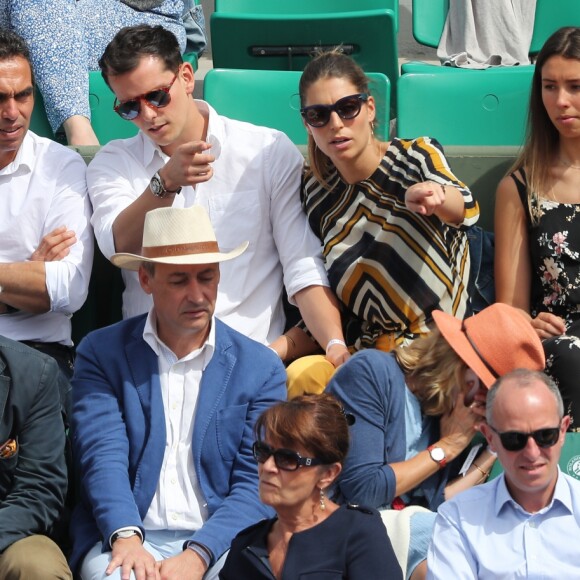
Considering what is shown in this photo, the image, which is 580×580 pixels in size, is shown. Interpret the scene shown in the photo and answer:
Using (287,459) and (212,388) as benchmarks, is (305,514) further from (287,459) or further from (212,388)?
(212,388)

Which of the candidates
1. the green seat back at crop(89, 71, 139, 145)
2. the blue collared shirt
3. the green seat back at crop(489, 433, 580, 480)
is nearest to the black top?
the blue collared shirt

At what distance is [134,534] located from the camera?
2939mm

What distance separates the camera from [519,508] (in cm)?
258

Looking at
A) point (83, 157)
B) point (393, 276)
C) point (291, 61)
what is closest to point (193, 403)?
point (393, 276)

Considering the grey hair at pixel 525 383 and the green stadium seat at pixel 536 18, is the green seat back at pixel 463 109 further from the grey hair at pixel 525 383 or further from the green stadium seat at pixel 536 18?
the grey hair at pixel 525 383

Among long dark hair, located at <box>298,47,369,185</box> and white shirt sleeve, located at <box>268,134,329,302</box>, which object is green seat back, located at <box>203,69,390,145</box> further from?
long dark hair, located at <box>298,47,369,185</box>

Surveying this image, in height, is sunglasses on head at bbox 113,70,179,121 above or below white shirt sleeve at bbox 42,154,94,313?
above

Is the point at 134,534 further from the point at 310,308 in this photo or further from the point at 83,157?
the point at 83,157

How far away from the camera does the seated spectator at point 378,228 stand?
11.4 feet

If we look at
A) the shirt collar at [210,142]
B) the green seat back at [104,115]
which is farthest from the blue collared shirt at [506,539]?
the green seat back at [104,115]

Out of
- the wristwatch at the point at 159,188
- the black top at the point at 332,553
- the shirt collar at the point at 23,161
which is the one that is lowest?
the black top at the point at 332,553

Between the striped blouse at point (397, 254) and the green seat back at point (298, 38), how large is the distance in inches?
57.7

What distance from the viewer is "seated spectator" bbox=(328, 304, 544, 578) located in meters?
2.98

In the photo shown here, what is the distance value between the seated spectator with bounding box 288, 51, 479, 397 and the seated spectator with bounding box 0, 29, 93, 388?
2.61ft
